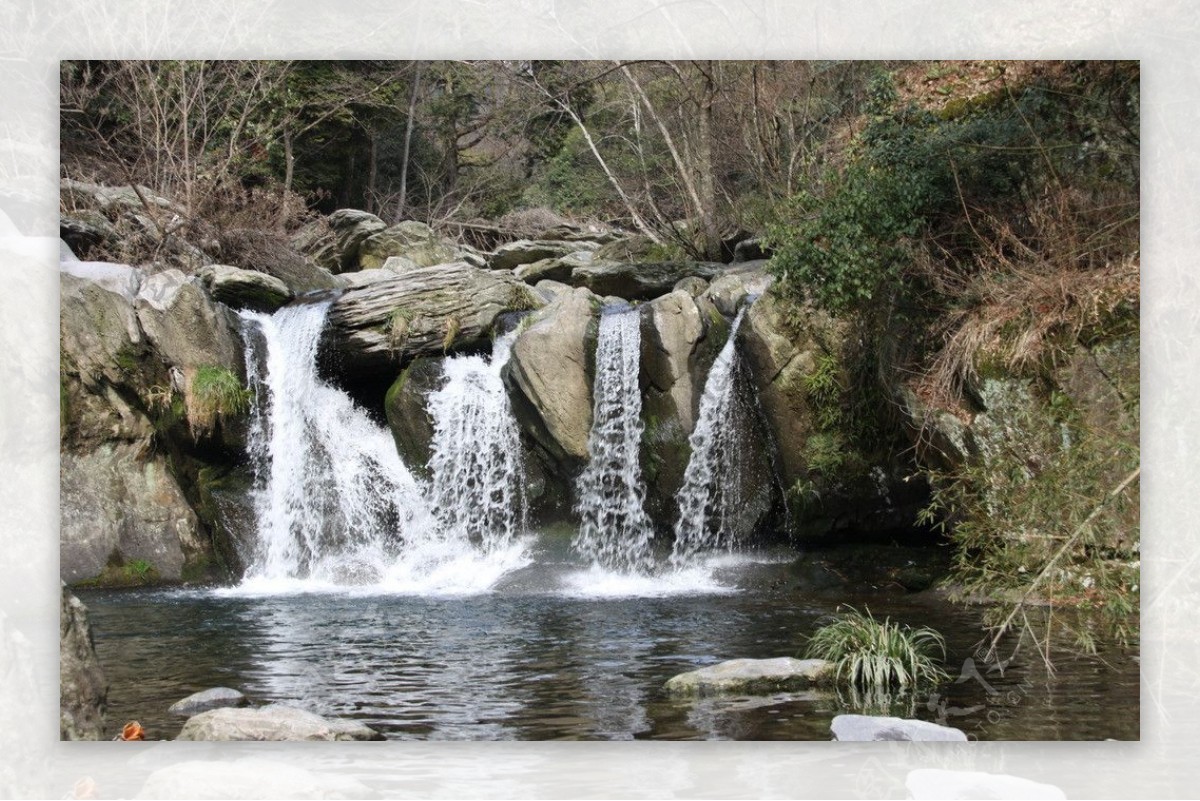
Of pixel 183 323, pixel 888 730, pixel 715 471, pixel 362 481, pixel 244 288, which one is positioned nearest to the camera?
pixel 888 730

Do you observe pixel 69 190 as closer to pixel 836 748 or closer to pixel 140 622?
→ pixel 140 622

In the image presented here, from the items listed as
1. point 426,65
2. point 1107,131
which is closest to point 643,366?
point 426,65

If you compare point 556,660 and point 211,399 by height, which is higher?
point 211,399

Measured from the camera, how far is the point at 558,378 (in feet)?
28.5

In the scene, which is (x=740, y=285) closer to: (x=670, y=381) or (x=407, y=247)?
(x=670, y=381)

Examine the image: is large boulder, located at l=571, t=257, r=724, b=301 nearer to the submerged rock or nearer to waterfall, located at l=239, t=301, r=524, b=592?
waterfall, located at l=239, t=301, r=524, b=592

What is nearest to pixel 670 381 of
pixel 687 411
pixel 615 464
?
pixel 687 411

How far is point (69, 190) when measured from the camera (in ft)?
20.3

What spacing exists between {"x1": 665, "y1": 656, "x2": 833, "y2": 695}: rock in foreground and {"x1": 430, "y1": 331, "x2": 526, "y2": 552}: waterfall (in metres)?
2.89

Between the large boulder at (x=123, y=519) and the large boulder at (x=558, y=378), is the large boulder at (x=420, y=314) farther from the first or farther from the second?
the large boulder at (x=123, y=519)

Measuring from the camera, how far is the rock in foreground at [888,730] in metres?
5.22

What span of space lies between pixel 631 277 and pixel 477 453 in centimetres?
179

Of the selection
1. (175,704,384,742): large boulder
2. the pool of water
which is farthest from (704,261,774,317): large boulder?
(175,704,384,742): large boulder

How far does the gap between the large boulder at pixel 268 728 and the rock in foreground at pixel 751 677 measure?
1436 mm
